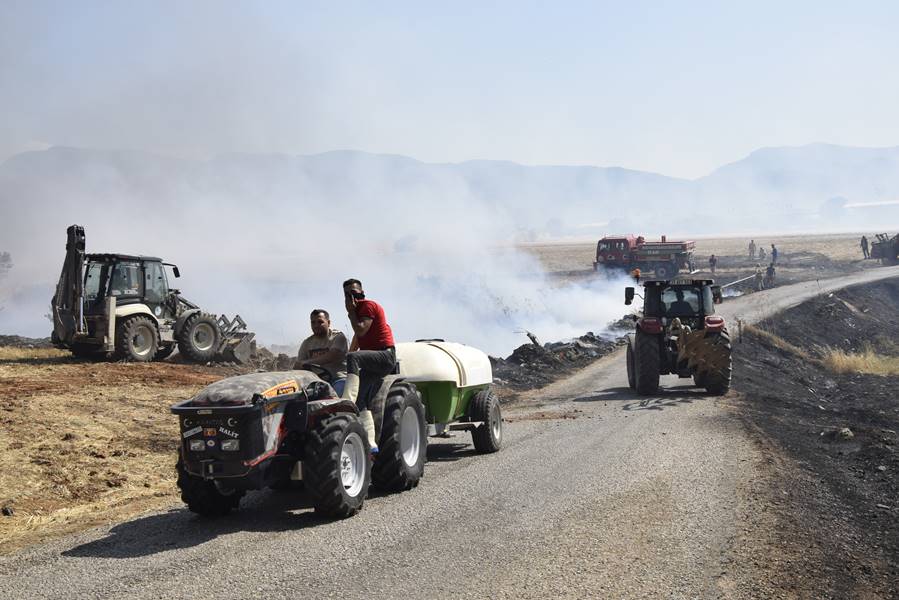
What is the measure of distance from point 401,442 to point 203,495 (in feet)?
8.03

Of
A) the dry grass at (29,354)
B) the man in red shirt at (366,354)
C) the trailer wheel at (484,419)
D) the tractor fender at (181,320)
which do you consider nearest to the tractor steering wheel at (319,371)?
the man in red shirt at (366,354)

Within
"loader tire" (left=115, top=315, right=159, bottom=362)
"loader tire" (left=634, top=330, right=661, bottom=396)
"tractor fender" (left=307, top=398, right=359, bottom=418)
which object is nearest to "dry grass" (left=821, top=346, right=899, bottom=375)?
"loader tire" (left=634, top=330, right=661, bottom=396)

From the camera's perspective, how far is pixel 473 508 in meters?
9.80

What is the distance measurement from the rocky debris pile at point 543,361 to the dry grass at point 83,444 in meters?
8.79

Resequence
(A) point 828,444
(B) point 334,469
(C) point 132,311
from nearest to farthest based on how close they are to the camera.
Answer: (B) point 334,469 < (A) point 828,444 < (C) point 132,311

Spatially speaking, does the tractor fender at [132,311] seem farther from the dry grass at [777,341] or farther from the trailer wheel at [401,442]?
the dry grass at [777,341]

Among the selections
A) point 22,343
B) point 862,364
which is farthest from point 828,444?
point 22,343

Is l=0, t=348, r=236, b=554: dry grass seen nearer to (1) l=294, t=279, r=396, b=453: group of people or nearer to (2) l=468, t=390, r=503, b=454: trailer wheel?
(1) l=294, t=279, r=396, b=453: group of people

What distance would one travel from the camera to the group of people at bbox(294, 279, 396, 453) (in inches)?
406

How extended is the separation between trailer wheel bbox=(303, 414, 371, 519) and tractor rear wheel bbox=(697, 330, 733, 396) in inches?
526

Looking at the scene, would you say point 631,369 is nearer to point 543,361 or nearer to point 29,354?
point 543,361

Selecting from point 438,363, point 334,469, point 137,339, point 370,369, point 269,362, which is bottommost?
point 269,362

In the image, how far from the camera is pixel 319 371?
10391 millimetres

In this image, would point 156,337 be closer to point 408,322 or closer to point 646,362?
point 646,362
